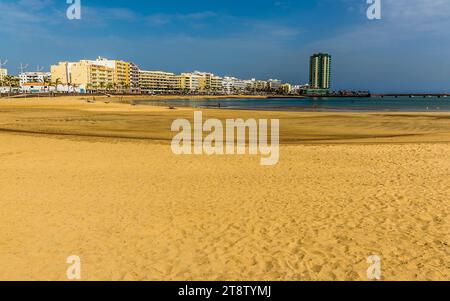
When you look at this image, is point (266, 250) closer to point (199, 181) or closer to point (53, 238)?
point (53, 238)

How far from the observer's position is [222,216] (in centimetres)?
778

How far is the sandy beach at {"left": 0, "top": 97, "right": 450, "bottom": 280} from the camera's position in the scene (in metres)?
5.53

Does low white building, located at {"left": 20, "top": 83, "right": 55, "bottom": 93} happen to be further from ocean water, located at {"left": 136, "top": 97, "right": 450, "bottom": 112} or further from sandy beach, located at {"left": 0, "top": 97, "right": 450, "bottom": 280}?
sandy beach, located at {"left": 0, "top": 97, "right": 450, "bottom": 280}

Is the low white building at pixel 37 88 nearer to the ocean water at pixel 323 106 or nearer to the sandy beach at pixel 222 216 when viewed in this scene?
the ocean water at pixel 323 106

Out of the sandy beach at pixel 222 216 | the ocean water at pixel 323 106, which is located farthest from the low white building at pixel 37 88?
the sandy beach at pixel 222 216

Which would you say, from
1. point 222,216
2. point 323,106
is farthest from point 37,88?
point 222,216

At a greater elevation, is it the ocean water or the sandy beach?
the ocean water

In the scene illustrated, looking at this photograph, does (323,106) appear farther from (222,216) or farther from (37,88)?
(37,88)

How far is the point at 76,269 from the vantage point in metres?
5.40

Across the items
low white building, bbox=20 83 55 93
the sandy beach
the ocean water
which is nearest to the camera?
the sandy beach

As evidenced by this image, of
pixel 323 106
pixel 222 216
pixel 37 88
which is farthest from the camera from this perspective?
pixel 37 88

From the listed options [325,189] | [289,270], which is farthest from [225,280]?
[325,189]

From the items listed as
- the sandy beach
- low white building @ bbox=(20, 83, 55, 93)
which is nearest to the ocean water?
the sandy beach

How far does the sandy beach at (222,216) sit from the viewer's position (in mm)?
5531
